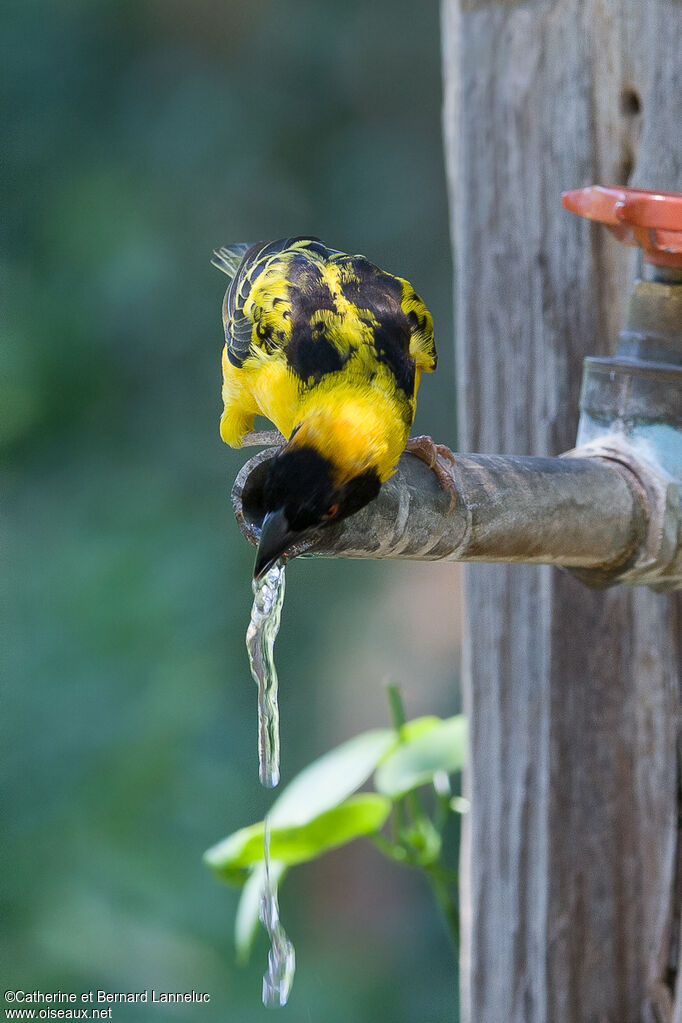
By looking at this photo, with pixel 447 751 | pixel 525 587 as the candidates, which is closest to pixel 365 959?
pixel 447 751

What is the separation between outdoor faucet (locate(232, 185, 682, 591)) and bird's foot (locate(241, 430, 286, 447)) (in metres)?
0.36

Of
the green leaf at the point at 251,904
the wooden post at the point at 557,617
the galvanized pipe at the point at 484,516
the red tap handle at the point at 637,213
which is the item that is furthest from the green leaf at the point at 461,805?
the red tap handle at the point at 637,213

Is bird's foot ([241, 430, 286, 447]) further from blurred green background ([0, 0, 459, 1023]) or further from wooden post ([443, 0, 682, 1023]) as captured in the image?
blurred green background ([0, 0, 459, 1023])

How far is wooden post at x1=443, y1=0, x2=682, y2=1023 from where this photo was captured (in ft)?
5.24

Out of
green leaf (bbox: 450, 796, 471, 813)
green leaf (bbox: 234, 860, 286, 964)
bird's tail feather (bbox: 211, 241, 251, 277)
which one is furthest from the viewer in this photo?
bird's tail feather (bbox: 211, 241, 251, 277)

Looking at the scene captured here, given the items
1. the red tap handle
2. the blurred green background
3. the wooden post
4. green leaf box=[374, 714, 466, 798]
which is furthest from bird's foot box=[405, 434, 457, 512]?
the blurred green background

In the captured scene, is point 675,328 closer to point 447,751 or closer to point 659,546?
point 659,546

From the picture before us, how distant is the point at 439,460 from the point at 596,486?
0.18m

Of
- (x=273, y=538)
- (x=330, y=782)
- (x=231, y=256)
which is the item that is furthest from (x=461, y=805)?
(x=231, y=256)

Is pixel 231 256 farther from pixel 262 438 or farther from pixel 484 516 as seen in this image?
pixel 484 516

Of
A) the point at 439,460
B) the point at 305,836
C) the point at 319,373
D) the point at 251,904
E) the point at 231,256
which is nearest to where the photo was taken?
the point at 439,460

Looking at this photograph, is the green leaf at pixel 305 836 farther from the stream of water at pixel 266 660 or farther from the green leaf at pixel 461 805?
the stream of water at pixel 266 660

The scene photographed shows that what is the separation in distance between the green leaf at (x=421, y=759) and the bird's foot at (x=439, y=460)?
0.45 metres

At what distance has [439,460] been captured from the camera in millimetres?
1334
